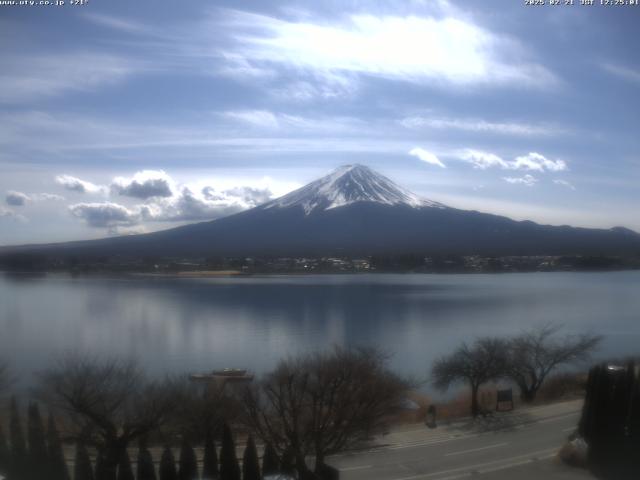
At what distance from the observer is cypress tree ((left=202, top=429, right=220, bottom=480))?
4.01 meters

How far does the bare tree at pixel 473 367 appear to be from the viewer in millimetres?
7291

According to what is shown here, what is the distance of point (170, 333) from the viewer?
10.7 m

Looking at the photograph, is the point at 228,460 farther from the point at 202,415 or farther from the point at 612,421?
the point at 612,421

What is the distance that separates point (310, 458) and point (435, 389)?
3.72 m

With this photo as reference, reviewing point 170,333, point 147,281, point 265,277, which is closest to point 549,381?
point 170,333

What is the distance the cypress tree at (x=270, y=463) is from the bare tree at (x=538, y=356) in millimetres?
3685

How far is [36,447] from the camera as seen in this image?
12.8 feet

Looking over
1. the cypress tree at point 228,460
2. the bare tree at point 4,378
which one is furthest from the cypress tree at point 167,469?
the bare tree at point 4,378

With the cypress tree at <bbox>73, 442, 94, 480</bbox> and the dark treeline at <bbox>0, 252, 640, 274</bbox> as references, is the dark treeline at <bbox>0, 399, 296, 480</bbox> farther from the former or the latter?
the dark treeline at <bbox>0, 252, 640, 274</bbox>

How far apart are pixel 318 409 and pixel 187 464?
1.00 metres

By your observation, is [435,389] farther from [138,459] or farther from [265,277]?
[265,277]

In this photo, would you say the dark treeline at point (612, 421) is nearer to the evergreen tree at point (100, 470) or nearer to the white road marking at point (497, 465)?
the white road marking at point (497, 465)

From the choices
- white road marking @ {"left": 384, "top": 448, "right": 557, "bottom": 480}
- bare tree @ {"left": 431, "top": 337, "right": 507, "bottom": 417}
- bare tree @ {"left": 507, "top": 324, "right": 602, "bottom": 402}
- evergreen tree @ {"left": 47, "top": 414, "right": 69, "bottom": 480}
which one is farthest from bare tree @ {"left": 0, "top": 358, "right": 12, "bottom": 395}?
bare tree @ {"left": 507, "top": 324, "right": 602, "bottom": 402}

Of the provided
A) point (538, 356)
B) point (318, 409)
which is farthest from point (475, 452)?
point (538, 356)
